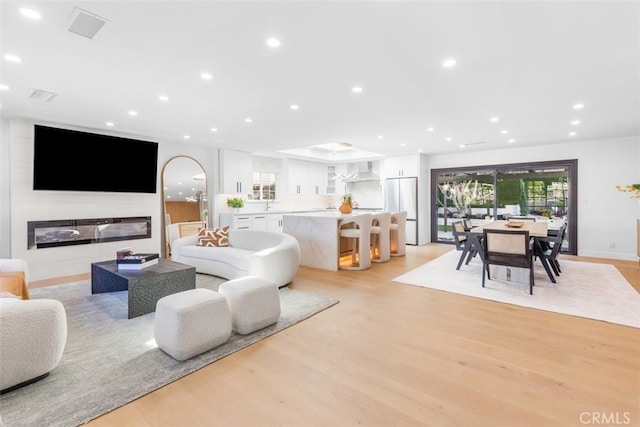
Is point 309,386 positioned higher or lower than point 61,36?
lower

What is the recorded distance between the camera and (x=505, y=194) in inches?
295

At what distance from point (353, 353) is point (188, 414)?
48.4 inches

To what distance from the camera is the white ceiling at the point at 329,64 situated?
6.73ft

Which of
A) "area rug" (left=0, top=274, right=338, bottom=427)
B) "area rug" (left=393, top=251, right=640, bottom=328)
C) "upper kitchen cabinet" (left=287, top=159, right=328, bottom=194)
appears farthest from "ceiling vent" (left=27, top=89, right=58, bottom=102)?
"upper kitchen cabinet" (left=287, top=159, right=328, bottom=194)

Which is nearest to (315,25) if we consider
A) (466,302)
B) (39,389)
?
(39,389)

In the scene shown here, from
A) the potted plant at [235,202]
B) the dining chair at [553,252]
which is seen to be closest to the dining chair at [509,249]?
the dining chair at [553,252]

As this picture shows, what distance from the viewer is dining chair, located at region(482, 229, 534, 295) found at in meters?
3.80

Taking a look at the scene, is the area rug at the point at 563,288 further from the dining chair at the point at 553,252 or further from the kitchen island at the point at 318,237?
the kitchen island at the point at 318,237

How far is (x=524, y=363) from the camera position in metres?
2.19

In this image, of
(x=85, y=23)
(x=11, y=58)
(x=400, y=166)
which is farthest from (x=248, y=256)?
(x=400, y=166)

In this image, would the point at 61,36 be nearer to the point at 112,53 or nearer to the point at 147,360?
the point at 112,53

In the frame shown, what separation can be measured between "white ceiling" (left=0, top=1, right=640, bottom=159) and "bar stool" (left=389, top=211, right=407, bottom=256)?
220 centimetres

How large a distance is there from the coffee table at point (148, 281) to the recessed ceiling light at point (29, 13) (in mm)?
2298

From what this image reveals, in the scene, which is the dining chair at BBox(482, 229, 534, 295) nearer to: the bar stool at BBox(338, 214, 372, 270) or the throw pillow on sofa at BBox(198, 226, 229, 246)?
the bar stool at BBox(338, 214, 372, 270)
